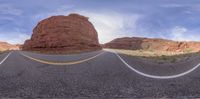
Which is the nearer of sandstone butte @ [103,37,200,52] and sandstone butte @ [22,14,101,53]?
sandstone butte @ [22,14,101,53]

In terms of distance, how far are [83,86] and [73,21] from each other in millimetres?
113943

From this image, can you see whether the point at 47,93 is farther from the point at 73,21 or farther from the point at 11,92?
the point at 73,21

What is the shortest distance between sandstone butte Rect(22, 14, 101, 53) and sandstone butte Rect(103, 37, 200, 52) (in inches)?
1743

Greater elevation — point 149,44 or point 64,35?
point 64,35

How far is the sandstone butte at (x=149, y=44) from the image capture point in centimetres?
17350

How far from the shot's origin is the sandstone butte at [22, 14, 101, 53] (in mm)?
105300

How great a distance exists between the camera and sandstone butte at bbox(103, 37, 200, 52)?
569ft

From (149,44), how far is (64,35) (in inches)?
2994

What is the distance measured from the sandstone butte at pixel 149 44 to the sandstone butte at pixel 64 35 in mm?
44273

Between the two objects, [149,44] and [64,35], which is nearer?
[64,35]

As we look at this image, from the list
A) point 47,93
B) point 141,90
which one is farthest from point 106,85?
point 47,93

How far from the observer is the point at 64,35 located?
112562 millimetres

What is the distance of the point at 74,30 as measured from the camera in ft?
386

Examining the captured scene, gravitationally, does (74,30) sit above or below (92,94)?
above
